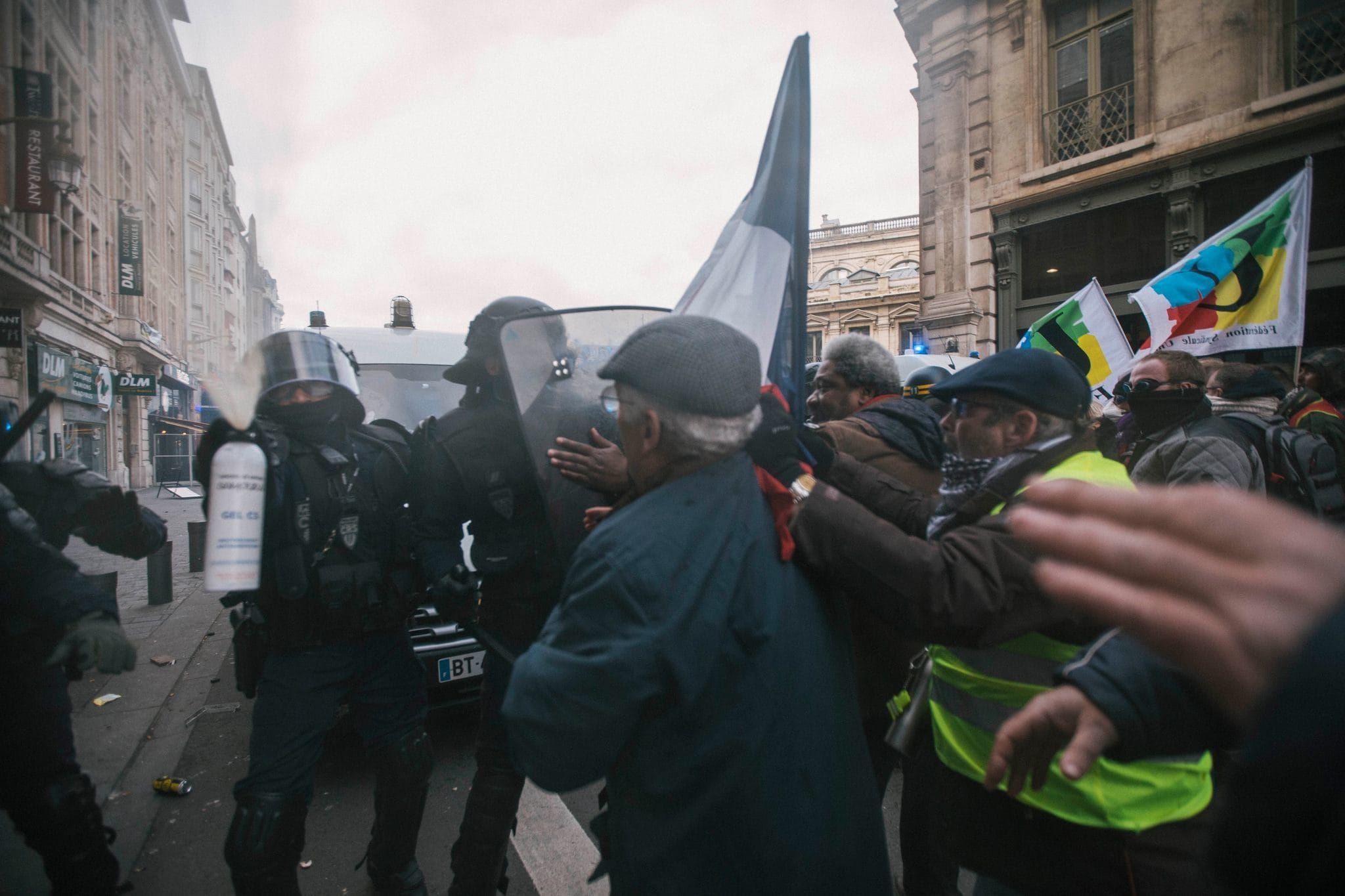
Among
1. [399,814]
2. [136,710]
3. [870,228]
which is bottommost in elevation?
[399,814]

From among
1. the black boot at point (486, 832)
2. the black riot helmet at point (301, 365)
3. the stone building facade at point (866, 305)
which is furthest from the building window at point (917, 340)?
the stone building facade at point (866, 305)

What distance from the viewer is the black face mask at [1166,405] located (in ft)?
9.97

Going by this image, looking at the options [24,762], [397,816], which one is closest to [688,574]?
[24,762]

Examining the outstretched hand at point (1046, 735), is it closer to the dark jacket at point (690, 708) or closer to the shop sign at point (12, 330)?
the dark jacket at point (690, 708)

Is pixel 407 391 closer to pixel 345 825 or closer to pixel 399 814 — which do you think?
pixel 345 825

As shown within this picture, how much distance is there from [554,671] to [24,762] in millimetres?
1506

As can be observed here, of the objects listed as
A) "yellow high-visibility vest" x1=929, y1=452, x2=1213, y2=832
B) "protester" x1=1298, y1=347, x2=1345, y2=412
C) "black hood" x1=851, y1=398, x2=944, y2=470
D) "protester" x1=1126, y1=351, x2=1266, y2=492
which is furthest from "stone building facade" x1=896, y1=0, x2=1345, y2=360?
"yellow high-visibility vest" x1=929, y1=452, x2=1213, y2=832

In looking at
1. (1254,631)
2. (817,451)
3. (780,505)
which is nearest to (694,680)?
(780,505)

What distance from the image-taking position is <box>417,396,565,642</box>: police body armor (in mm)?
2389

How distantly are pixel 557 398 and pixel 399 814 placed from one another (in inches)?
63.8

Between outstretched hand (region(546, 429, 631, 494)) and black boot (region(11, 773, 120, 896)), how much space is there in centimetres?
147

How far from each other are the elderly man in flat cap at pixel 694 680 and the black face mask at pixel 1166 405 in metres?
2.66

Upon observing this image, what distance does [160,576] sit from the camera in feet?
7.91

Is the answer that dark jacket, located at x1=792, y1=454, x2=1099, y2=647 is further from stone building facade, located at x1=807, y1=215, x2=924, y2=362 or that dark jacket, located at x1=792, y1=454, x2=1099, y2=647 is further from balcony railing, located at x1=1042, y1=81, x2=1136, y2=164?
stone building facade, located at x1=807, y1=215, x2=924, y2=362
